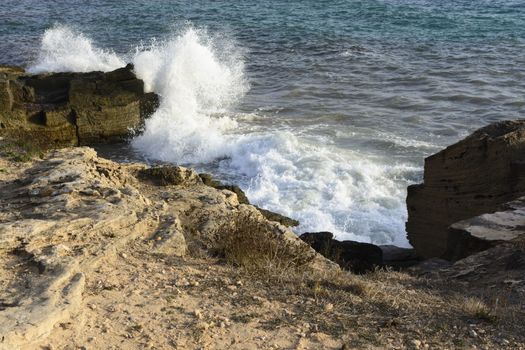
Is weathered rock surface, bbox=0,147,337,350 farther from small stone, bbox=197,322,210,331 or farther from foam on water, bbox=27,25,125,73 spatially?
foam on water, bbox=27,25,125,73

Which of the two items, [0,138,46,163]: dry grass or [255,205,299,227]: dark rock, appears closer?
[0,138,46,163]: dry grass

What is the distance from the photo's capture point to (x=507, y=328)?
5.04 metres

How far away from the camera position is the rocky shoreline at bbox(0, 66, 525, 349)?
4672 millimetres

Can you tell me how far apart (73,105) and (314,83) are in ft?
27.4

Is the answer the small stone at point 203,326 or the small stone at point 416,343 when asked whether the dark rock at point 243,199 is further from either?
the small stone at point 416,343

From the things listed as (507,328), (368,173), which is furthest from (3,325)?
(368,173)

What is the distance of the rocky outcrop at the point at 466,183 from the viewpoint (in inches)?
347

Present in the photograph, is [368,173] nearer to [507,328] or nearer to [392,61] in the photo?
[507,328]

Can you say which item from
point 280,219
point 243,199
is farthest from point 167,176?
point 280,219

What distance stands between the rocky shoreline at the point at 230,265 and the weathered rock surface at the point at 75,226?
2 cm

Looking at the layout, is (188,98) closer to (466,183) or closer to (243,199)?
(243,199)

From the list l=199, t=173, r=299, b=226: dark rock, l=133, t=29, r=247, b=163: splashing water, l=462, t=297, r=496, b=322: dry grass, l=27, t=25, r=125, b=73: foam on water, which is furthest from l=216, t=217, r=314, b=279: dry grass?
l=27, t=25, r=125, b=73: foam on water

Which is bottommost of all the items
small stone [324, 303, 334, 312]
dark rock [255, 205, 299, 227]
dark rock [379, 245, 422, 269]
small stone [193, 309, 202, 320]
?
dark rock [379, 245, 422, 269]

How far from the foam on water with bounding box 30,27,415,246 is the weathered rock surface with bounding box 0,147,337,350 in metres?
3.73
